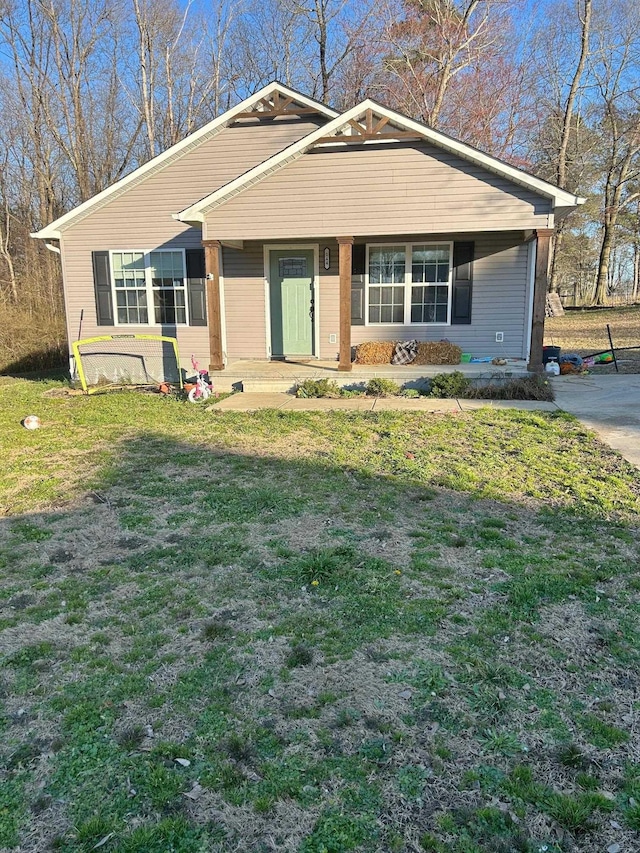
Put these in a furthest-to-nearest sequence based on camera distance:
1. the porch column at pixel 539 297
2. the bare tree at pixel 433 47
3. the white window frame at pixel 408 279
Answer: the bare tree at pixel 433 47 < the white window frame at pixel 408 279 < the porch column at pixel 539 297

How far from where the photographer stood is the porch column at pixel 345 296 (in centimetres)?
967

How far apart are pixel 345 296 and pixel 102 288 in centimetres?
540

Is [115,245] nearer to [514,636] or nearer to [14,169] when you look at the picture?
[514,636]

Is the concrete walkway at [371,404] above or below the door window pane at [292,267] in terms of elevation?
below

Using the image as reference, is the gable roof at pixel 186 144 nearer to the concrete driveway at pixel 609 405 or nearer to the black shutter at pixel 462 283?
the black shutter at pixel 462 283

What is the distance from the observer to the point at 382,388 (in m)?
9.58

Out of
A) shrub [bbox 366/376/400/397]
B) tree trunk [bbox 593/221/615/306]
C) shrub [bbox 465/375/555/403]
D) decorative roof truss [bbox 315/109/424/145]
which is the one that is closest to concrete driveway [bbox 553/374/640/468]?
shrub [bbox 465/375/555/403]

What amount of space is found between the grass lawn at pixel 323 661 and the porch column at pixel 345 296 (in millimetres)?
4762

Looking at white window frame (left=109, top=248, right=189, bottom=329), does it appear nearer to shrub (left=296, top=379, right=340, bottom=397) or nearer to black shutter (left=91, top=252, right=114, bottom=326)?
black shutter (left=91, top=252, right=114, bottom=326)

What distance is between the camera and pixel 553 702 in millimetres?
2443

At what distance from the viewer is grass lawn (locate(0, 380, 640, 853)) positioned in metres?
1.94

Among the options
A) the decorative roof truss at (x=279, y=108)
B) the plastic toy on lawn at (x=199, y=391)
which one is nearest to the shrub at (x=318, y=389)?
the plastic toy on lawn at (x=199, y=391)

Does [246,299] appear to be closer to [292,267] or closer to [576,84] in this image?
[292,267]

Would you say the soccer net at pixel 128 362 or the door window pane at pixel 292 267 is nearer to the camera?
the door window pane at pixel 292 267
